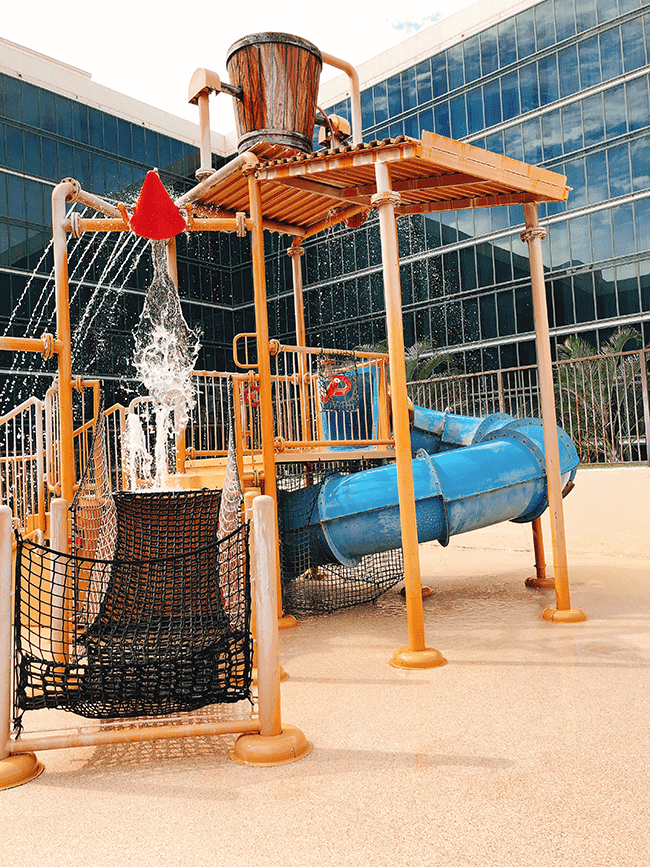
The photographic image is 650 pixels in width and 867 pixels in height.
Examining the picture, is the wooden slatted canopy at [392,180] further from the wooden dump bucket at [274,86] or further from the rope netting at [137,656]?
the rope netting at [137,656]

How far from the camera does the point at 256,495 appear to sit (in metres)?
4.60

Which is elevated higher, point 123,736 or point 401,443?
point 401,443

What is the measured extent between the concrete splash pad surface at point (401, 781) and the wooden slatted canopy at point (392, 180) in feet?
11.4

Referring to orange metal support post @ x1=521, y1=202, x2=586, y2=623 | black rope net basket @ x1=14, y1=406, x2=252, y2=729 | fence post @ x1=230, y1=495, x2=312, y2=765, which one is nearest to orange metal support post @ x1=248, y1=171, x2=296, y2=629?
black rope net basket @ x1=14, y1=406, x2=252, y2=729

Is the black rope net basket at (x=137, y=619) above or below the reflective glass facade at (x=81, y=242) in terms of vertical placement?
below

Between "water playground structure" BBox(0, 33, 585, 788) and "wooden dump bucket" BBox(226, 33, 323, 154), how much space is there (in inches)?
0.6

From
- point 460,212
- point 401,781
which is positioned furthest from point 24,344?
point 460,212

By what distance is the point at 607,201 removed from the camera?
24594 millimetres

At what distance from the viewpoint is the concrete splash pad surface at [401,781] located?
2469 millimetres

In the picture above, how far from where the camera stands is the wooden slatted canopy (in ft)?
16.5

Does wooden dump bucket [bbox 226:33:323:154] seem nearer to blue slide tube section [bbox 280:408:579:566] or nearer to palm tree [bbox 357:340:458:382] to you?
blue slide tube section [bbox 280:408:579:566]

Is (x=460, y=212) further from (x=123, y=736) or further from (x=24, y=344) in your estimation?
(x=123, y=736)

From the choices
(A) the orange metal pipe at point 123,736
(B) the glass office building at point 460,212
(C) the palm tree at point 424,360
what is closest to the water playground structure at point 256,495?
(A) the orange metal pipe at point 123,736

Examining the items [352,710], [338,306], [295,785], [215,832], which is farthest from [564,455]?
[338,306]
